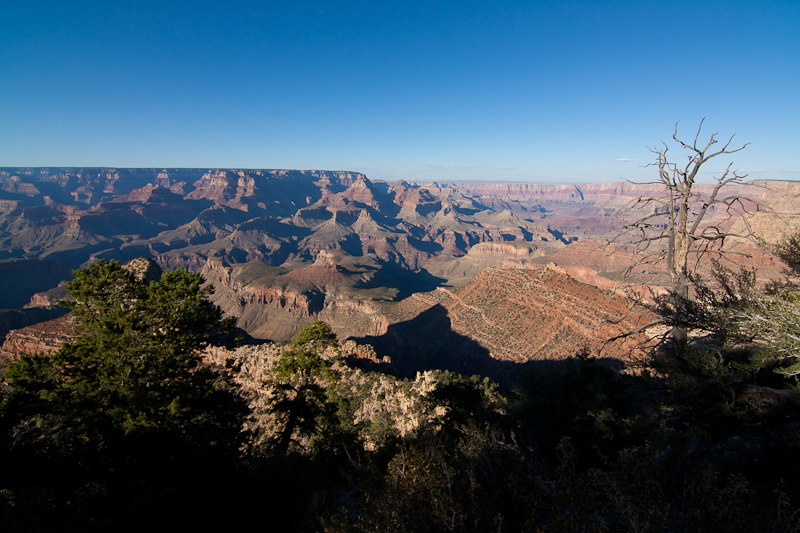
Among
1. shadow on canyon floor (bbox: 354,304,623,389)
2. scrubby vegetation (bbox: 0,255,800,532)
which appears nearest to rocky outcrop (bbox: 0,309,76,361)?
scrubby vegetation (bbox: 0,255,800,532)

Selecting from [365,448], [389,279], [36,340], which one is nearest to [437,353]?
[365,448]

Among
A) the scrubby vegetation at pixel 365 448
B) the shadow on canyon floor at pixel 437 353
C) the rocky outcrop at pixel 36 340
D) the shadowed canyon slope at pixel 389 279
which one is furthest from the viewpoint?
the shadowed canyon slope at pixel 389 279

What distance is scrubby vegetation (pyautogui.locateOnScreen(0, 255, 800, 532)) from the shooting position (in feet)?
21.0

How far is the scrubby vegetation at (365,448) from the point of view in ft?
21.0

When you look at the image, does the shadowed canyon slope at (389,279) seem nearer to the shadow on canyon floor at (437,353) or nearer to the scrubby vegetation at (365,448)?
the shadow on canyon floor at (437,353)

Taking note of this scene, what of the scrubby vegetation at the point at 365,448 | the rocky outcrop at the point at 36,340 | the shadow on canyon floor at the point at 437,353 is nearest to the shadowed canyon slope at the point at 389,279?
the shadow on canyon floor at the point at 437,353

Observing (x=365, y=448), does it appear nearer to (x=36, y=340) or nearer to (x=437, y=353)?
(x=437, y=353)

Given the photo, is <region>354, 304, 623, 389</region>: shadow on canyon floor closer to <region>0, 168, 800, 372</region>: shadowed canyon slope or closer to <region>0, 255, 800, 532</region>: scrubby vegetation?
<region>0, 168, 800, 372</region>: shadowed canyon slope

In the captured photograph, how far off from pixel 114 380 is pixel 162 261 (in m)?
179

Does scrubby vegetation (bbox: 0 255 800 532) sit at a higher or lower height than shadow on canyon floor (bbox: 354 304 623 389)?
higher

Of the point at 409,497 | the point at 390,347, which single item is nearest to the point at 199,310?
the point at 409,497

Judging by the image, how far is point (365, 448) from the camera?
17.0 m

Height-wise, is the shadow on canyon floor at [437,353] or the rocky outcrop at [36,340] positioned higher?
the rocky outcrop at [36,340]

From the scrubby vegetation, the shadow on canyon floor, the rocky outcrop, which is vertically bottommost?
the shadow on canyon floor
